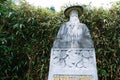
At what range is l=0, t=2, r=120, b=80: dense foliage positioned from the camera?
14.5 ft

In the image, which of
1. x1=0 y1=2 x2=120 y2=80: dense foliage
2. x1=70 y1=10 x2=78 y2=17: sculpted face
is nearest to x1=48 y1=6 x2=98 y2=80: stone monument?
x1=70 y1=10 x2=78 y2=17: sculpted face

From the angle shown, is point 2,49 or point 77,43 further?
point 2,49

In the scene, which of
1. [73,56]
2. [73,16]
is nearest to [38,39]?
[73,16]

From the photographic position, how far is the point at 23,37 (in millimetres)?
4742

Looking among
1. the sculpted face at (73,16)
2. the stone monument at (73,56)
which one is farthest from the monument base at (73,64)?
the sculpted face at (73,16)

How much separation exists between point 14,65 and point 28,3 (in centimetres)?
160

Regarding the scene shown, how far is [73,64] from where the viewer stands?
120 inches

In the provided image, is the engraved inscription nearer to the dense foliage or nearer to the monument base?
the monument base

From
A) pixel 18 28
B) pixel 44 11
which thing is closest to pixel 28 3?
pixel 44 11

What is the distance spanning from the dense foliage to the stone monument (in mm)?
1316

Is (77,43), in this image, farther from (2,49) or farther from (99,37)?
(2,49)

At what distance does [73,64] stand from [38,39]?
73.9 inches

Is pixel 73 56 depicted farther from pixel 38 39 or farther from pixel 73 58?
pixel 38 39

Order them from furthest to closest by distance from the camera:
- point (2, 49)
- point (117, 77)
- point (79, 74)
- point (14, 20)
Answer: point (14, 20), point (2, 49), point (117, 77), point (79, 74)
